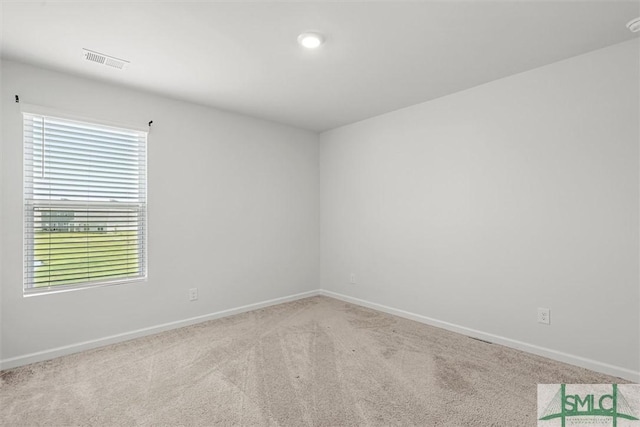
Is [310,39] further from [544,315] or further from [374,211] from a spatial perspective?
[544,315]

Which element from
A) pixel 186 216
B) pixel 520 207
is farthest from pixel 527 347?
pixel 186 216

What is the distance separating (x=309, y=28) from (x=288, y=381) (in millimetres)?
2396

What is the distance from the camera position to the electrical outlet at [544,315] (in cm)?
270

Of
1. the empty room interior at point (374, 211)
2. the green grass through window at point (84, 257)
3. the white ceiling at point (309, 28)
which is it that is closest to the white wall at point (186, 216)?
the empty room interior at point (374, 211)

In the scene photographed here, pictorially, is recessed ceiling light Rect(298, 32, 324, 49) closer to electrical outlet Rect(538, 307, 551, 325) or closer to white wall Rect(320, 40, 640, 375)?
white wall Rect(320, 40, 640, 375)

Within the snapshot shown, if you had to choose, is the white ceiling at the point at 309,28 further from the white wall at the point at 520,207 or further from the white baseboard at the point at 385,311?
the white baseboard at the point at 385,311

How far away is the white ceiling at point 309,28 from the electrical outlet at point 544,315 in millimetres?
2014

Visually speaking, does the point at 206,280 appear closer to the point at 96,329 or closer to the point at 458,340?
the point at 96,329

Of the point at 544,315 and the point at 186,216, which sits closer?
the point at 544,315

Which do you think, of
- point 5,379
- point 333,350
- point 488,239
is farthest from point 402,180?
point 5,379

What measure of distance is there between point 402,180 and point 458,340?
1758mm

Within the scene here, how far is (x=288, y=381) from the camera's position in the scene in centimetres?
230

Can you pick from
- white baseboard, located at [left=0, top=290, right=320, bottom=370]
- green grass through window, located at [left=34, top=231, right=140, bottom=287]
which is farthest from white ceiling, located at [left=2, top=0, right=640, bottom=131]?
white baseboard, located at [left=0, top=290, right=320, bottom=370]

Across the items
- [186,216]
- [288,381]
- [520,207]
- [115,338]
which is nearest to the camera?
[288,381]
